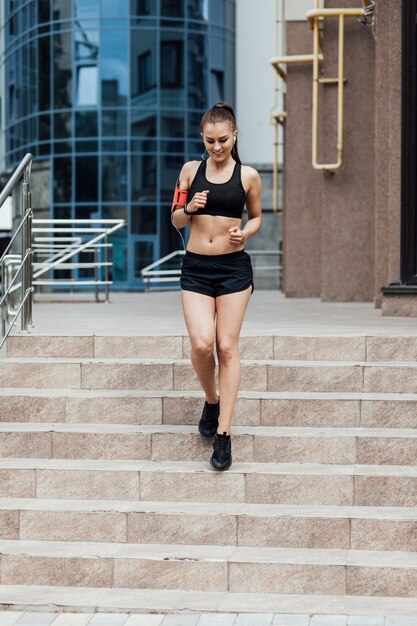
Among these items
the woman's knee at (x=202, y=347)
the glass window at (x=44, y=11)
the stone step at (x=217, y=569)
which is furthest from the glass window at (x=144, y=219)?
the stone step at (x=217, y=569)

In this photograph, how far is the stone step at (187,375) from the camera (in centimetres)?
862

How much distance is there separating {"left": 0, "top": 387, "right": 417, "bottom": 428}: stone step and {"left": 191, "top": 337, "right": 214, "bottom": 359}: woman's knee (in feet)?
2.92

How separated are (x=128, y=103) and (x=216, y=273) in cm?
2792

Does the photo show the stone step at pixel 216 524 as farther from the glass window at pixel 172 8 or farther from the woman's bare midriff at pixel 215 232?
the glass window at pixel 172 8

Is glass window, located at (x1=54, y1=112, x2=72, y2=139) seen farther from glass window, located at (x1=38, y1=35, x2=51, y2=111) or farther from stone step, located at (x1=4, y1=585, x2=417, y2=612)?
stone step, located at (x1=4, y1=585, x2=417, y2=612)

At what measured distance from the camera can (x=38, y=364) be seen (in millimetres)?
9094

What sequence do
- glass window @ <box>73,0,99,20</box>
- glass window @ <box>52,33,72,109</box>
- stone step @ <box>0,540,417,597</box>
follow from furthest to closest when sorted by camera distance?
1. glass window @ <box>52,33,72,109</box>
2. glass window @ <box>73,0,99,20</box>
3. stone step @ <box>0,540,417,597</box>

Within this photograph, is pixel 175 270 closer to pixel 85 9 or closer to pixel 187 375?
pixel 85 9

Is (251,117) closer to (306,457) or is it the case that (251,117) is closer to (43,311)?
(43,311)

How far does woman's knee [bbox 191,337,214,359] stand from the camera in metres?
7.51

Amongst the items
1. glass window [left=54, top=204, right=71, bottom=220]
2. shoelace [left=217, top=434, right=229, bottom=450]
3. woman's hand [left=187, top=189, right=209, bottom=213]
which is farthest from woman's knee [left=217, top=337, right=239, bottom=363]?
glass window [left=54, top=204, right=71, bottom=220]

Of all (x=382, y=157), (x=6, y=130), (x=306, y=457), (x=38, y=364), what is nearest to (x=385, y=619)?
(x=306, y=457)

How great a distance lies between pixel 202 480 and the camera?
760 cm

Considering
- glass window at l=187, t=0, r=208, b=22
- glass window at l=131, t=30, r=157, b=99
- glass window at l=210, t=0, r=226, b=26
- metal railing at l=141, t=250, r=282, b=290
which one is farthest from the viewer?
Result: glass window at l=210, t=0, r=226, b=26
